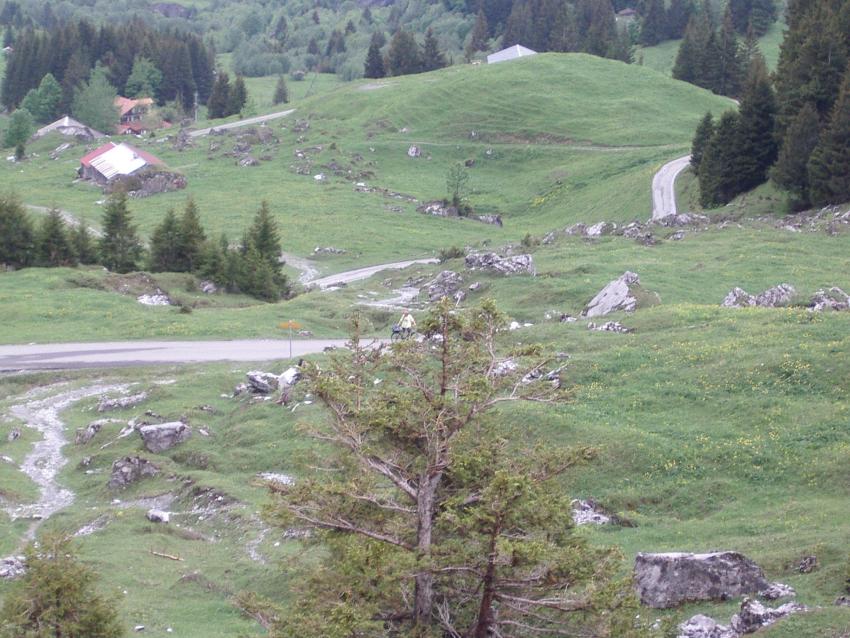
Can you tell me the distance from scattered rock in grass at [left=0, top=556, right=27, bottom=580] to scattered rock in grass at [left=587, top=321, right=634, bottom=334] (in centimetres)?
1999

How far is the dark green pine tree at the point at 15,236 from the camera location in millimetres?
61750

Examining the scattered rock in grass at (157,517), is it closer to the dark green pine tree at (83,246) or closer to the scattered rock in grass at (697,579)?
the scattered rock in grass at (697,579)

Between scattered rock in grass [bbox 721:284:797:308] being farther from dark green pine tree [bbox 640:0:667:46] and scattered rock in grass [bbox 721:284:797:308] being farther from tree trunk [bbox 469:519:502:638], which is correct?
dark green pine tree [bbox 640:0:667:46]

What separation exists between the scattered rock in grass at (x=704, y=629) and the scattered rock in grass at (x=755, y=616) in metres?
0.16

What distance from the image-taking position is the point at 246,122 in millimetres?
127938

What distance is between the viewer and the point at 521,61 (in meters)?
132

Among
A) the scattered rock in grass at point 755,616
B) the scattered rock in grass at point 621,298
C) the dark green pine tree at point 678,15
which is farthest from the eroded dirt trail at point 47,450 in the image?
the dark green pine tree at point 678,15

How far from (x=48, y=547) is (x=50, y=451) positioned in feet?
58.1

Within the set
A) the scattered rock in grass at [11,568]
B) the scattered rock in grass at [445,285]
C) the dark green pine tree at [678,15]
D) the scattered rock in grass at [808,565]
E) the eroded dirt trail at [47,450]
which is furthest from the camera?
the dark green pine tree at [678,15]

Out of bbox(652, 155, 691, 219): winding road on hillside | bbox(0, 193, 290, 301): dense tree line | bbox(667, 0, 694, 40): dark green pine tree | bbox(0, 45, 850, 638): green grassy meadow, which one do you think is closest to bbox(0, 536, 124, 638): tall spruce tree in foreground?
bbox(0, 45, 850, 638): green grassy meadow

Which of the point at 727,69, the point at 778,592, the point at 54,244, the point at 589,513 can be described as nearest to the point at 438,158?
the point at 727,69

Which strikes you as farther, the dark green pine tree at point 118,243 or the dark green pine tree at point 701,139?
the dark green pine tree at point 701,139

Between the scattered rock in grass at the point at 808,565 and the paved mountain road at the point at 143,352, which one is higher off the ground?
the scattered rock in grass at the point at 808,565

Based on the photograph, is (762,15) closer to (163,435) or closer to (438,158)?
(438,158)
